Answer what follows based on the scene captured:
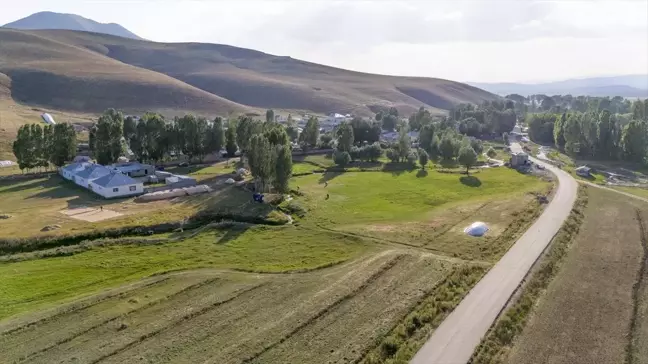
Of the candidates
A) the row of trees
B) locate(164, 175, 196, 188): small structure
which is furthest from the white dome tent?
the row of trees

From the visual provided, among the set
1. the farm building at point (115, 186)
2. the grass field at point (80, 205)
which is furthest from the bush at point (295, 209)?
the farm building at point (115, 186)

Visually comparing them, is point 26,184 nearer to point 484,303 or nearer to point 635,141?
point 484,303

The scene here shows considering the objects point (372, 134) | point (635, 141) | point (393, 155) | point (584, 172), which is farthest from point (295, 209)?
point (635, 141)

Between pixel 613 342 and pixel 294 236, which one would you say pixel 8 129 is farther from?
pixel 613 342

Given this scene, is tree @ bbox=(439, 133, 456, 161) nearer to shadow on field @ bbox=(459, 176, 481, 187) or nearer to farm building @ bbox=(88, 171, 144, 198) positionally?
shadow on field @ bbox=(459, 176, 481, 187)

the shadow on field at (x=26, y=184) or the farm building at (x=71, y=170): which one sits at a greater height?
the farm building at (x=71, y=170)

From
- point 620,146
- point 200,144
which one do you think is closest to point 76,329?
point 200,144

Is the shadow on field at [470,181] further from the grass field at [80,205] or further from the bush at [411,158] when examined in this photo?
the grass field at [80,205]
